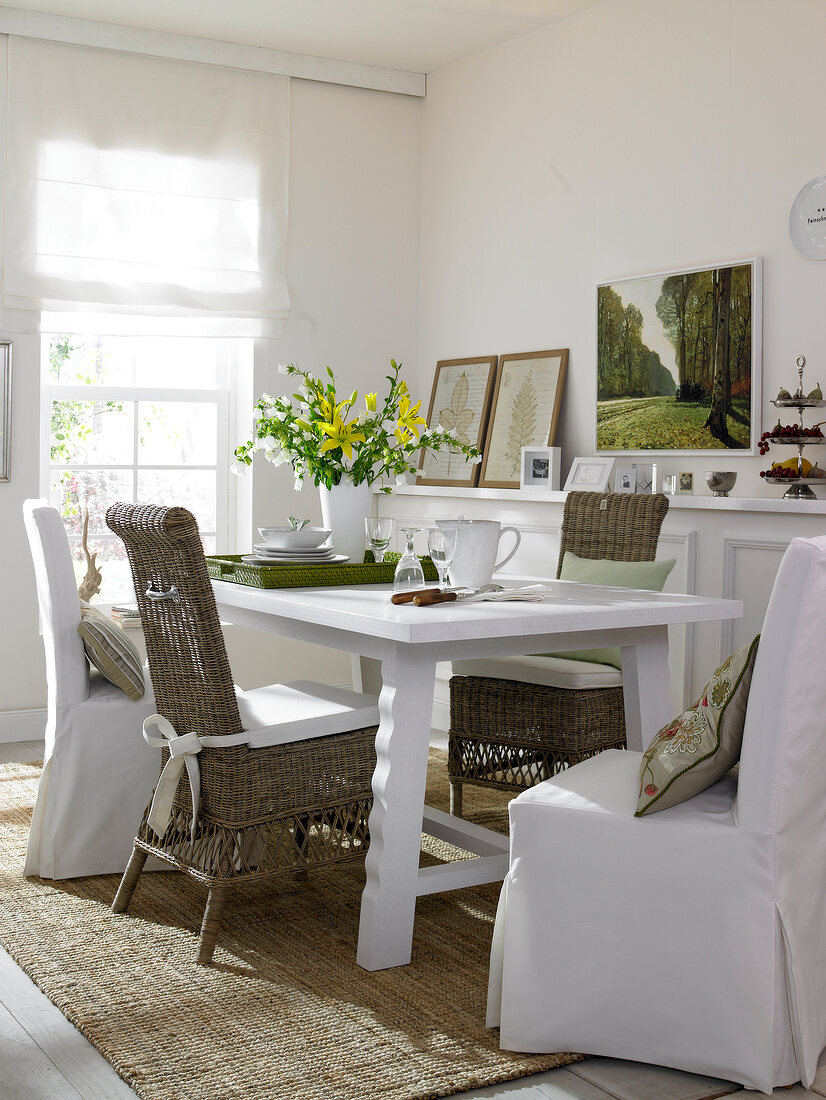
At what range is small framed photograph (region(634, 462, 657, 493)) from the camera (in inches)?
171

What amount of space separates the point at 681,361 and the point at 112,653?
228 centimetres

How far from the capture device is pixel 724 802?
2205 millimetres

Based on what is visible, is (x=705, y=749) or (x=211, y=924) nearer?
(x=705, y=749)

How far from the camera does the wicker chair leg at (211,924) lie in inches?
103

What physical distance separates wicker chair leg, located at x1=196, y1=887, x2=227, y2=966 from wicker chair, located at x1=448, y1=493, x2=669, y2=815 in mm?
1040

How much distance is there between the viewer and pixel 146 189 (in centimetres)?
505

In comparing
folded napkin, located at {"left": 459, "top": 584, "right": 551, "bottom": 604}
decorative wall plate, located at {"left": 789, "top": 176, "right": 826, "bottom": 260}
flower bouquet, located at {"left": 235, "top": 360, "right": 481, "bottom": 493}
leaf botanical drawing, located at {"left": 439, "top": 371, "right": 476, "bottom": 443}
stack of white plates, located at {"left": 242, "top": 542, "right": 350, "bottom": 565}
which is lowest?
folded napkin, located at {"left": 459, "top": 584, "right": 551, "bottom": 604}

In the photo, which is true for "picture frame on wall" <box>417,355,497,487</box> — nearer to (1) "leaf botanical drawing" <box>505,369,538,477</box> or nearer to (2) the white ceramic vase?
(1) "leaf botanical drawing" <box>505,369,538,477</box>

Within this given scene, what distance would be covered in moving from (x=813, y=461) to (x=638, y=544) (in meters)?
0.64

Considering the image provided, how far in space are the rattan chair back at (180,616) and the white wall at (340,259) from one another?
8.86 ft

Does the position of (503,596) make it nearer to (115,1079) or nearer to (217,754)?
(217,754)

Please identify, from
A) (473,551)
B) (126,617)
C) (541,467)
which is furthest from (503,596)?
(126,617)

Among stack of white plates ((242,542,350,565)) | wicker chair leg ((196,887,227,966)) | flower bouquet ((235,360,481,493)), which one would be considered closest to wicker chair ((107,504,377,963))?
wicker chair leg ((196,887,227,966))

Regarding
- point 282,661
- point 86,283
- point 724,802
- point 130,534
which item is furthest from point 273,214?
point 724,802
